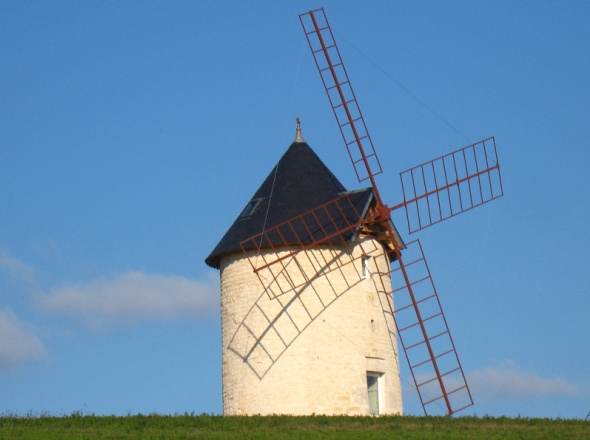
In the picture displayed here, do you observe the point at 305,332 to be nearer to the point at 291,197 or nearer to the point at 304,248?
the point at 304,248

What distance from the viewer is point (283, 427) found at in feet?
75.9

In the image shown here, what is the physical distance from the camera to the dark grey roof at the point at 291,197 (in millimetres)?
27516

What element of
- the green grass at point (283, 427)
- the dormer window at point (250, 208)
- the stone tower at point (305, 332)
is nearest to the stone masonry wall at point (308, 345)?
the stone tower at point (305, 332)

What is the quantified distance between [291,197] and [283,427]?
6.50 meters

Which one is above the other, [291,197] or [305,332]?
Result: [291,197]

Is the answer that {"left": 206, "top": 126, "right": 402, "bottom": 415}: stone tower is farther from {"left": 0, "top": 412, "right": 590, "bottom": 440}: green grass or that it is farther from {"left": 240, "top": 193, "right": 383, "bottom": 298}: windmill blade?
{"left": 0, "top": 412, "right": 590, "bottom": 440}: green grass

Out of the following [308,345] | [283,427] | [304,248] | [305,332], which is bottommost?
[283,427]

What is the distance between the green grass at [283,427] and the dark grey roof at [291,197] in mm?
4730

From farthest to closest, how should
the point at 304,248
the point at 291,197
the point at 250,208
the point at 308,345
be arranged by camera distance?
the point at 250,208, the point at 291,197, the point at 304,248, the point at 308,345

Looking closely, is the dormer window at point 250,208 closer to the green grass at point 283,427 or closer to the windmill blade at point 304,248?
the windmill blade at point 304,248

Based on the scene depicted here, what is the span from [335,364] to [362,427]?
3145 millimetres

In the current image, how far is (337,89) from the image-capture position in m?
28.3

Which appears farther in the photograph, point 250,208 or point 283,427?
point 250,208

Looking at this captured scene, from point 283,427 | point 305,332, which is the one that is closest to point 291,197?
point 305,332
